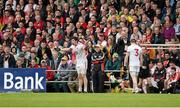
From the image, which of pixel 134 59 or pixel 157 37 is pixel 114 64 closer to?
pixel 134 59

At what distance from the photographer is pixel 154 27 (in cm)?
2438

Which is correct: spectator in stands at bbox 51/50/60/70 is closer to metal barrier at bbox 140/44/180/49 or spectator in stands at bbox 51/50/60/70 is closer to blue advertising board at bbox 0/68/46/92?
blue advertising board at bbox 0/68/46/92

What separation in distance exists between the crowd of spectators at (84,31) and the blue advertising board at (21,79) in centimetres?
156

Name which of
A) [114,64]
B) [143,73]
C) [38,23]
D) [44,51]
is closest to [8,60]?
[44,51]

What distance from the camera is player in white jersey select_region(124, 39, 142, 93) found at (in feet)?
74.7

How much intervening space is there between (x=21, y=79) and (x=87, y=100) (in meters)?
3.51

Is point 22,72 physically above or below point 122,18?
below

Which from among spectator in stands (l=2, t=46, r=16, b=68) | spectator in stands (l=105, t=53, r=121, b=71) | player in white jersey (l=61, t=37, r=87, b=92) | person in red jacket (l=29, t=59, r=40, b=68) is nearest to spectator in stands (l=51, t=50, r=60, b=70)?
person in red jacket (l=29, t=59, r=40, b=68)

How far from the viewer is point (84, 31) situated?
999 inches

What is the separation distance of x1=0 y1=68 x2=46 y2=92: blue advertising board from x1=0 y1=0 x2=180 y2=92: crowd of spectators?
5.12 feet

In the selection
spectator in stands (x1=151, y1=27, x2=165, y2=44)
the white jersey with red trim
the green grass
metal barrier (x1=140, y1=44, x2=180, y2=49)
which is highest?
spectator in stands (x1=151, y1=27, x2=165, y2=44)

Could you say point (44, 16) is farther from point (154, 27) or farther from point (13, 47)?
point (154, 27)

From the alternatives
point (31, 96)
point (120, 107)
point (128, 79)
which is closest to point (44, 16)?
point (128, 79)

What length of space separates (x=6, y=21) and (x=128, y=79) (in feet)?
20.0
